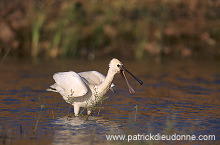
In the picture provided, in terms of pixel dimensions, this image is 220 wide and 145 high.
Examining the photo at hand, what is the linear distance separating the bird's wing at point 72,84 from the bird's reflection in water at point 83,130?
1.62 feet

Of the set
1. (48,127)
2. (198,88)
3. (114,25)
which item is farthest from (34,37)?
(48,127)

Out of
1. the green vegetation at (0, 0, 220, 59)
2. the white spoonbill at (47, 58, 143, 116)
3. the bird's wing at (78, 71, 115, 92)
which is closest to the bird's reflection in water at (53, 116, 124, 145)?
the white spoonbill at (47, 58, 143, 116)

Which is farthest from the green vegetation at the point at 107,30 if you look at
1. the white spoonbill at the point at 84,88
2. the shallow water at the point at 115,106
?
the white spoonbill at the point at 84,88

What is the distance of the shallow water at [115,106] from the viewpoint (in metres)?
9.52

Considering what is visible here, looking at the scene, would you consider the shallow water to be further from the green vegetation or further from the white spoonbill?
the green vegetation

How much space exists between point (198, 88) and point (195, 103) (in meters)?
2.44

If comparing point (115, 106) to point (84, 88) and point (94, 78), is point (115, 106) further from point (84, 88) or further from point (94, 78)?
point (84, 88)

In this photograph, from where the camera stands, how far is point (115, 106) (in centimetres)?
1229

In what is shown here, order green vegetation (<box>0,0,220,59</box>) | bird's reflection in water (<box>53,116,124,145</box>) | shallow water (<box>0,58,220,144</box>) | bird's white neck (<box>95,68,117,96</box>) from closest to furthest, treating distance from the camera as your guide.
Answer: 1. bird's reflection in water (<box>53,116,124,145</box>)
2. shallow water (<box>0,58,220,144</box>)
3. bird's white neck (<box>95,68,117,96</box>)
4. green vegetation (<box>0,0,220,59</box>)

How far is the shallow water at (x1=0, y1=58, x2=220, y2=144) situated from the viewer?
31.2 ft

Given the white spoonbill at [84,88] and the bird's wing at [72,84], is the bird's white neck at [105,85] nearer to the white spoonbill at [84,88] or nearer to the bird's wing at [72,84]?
the white spoonbill at [84,88]

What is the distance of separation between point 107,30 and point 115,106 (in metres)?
10.4

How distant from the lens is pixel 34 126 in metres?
9.76

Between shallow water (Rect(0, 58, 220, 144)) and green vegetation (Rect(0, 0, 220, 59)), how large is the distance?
2.13m
